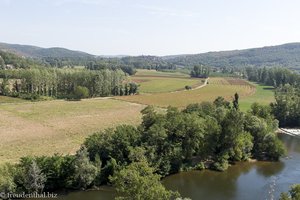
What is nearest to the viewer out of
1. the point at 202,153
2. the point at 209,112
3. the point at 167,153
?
the point at 167,153

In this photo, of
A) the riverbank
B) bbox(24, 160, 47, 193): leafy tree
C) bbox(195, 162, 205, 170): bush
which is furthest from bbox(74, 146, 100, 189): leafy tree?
the riverbank

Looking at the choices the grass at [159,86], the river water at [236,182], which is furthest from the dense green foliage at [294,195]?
the grass at [159,86]

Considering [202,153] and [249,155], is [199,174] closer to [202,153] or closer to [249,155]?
[202,153]

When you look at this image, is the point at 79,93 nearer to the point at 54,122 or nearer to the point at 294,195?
the point at 54,122

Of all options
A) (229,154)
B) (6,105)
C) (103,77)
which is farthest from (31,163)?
(103,77)

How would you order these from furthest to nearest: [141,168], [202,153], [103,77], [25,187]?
[103,77] < [202,153] < [25,187] < [141,168]

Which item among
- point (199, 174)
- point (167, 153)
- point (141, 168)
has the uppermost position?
point (141, 168)

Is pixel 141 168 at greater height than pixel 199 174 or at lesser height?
greater

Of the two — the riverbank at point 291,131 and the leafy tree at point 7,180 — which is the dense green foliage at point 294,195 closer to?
the leafy tree at point 7,180

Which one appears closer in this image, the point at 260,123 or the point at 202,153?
the point at 202,153
